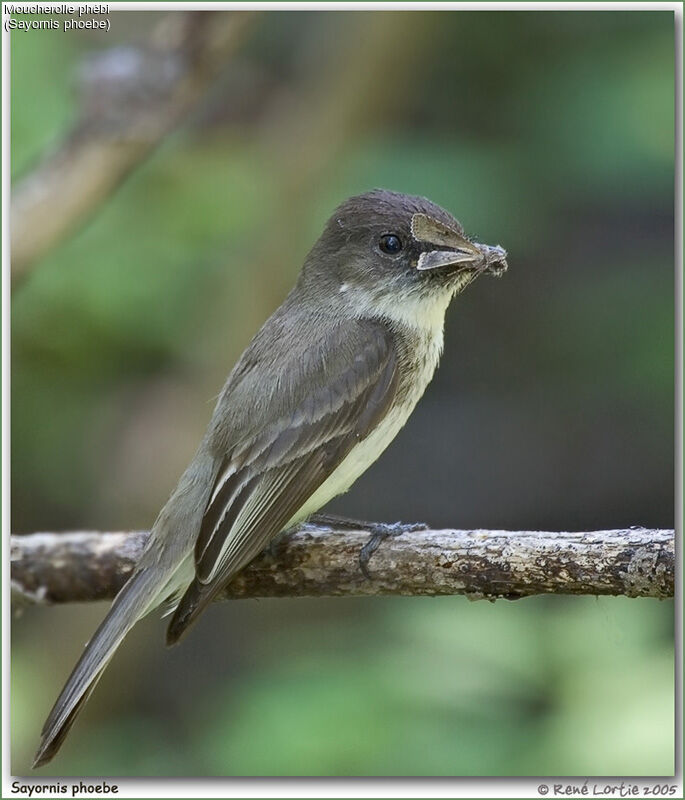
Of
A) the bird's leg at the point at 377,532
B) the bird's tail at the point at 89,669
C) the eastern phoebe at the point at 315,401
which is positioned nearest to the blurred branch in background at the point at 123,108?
the eastern phoebe at the point at 315,401

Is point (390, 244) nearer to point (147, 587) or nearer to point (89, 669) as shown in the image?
point (147, 587)

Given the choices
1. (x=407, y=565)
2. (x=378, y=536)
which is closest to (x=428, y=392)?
(x=378, y=536)

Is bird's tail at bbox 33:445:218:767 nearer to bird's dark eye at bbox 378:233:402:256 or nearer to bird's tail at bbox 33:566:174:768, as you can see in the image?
bird's tail at bbox 33:566:174:768

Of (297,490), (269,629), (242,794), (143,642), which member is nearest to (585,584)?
(297,490)

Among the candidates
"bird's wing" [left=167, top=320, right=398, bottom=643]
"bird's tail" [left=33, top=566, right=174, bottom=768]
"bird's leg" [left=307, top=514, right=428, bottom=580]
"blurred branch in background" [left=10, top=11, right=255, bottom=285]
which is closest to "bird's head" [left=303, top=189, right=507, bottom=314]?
"bird's wing" [left=167, top=320, right=398, bottom=643]

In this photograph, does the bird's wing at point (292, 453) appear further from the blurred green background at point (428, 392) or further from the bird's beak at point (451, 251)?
the blurred green background at point (428, 392)

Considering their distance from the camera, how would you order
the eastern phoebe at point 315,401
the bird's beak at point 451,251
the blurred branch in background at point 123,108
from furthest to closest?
the blurred branch in background at point 123,108 → the bird's beak at point 451,251 → the eastern phoebe at point 315,401

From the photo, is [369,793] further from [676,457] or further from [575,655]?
[676,457]
